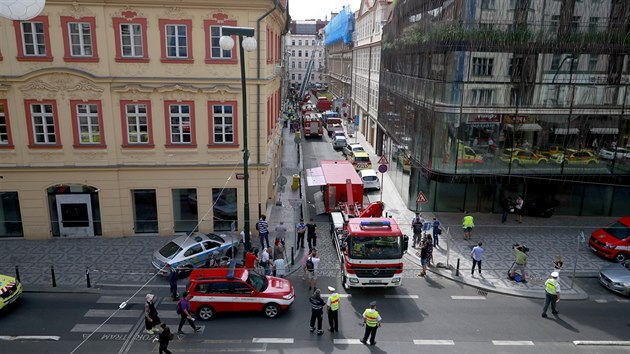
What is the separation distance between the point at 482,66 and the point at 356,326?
45.3ft

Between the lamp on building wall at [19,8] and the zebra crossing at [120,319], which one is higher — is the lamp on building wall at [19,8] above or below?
above

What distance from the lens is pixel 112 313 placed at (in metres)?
14.7

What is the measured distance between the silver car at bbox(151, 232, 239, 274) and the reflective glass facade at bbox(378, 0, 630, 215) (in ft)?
36.5

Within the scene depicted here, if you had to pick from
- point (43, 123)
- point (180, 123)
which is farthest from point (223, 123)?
point (43, 123)

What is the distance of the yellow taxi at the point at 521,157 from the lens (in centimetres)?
2262

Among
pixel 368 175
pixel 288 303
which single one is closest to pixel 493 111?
pixel 368 175

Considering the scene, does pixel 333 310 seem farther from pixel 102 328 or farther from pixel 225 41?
pixel 225 41

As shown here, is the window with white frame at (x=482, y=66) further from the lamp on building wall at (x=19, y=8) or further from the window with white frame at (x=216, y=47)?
the lamp on building wall at (x=19, y=8)

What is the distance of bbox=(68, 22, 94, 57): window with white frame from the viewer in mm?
18919

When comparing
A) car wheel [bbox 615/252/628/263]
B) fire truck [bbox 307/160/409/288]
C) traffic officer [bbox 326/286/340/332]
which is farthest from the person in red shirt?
car wheel [bbox 615/252/628/263]

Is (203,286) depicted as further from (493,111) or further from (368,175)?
(368,175)

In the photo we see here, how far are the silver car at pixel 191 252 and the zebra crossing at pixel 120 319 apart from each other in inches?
70.1

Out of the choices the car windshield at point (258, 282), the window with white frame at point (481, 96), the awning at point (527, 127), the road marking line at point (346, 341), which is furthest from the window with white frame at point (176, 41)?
the awning at point (527, 127)

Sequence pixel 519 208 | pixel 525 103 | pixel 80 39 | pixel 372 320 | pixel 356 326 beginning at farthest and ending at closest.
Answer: pixel 519 208 → pixel 525 103 → pixel 80 39 → pixel 356 326 → pixel 372 320
